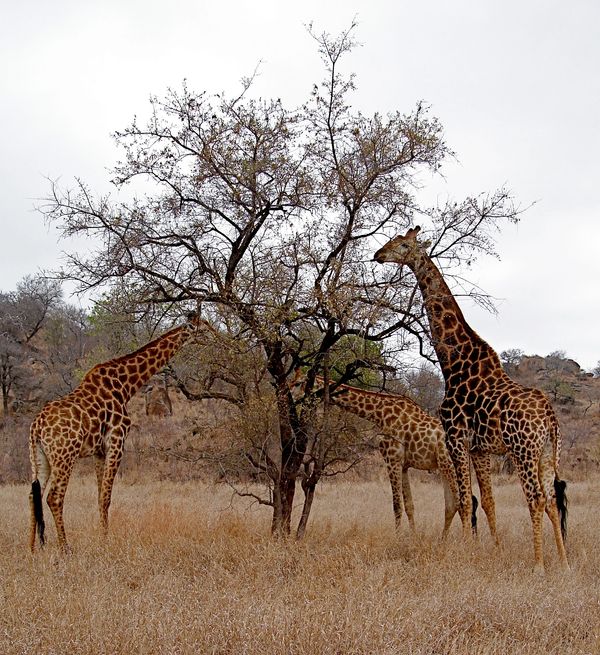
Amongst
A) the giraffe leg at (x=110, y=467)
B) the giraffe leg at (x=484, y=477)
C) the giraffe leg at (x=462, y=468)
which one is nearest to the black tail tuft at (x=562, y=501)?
the giraffe leg at (x=484, y=477)

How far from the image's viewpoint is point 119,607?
5.63 m

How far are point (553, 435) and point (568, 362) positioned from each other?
37.7 m

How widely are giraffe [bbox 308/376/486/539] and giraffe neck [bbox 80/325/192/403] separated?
2506mm

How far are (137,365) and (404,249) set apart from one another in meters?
3.93

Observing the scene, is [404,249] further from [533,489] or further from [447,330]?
[533,489]

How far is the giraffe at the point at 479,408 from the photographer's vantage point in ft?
27.2

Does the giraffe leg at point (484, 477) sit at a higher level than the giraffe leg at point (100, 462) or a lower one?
lower

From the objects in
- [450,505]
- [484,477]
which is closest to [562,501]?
[484,477]

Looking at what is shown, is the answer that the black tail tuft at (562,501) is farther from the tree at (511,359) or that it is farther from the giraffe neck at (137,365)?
the tree at (511,359)

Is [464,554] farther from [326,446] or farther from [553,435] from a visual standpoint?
[326,446]

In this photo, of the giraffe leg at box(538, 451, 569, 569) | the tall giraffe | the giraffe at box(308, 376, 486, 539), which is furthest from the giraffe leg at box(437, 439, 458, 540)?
the tall giraffe

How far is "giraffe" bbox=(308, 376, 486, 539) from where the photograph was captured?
34.6 ft

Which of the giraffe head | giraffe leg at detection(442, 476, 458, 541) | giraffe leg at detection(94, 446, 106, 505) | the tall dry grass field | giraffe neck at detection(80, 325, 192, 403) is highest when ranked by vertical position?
the giraffe head

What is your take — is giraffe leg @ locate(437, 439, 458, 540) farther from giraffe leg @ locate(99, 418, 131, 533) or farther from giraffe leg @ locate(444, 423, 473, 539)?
giraffe leg @ locate(99, 418, 131, 533)
